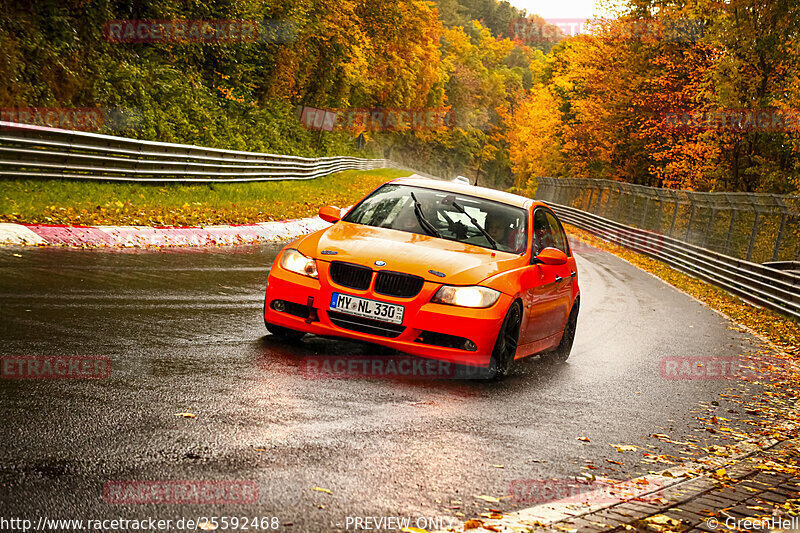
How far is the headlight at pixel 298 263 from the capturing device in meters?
7.84

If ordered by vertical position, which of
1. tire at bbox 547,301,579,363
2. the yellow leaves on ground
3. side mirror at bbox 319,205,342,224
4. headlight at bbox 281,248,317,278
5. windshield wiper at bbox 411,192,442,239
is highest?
windshield wiper at bbox 411,192,442,239

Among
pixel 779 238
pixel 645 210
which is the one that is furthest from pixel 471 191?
pixel 645 210

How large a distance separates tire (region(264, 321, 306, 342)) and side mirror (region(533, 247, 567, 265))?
2.32m

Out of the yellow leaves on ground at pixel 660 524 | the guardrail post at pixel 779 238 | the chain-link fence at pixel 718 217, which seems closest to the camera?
the yellow leaves on ground at pixel 660 524

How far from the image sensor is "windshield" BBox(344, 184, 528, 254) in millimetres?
8727

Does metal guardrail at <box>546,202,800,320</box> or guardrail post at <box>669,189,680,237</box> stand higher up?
guardrail post at <box>669,189,680,237</box>

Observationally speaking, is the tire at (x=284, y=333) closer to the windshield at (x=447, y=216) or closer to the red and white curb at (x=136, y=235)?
the windshield at (x=447, y=216)

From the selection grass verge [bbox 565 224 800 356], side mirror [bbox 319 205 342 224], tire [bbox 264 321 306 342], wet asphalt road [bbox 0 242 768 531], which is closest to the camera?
wet asphalt road [bbox 0 242 768 531]

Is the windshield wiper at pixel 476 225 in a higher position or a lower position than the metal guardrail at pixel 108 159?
higher

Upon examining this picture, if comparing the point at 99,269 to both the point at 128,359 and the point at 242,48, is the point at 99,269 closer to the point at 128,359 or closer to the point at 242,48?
the point at 128,359

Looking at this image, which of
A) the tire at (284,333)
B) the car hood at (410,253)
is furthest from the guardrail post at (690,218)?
the tire at (284,333)

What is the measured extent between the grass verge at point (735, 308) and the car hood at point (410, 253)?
7569mm

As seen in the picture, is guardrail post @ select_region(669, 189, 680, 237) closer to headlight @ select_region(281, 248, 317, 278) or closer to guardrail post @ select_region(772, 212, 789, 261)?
guardrail post @ select_region(772, 212, 789, 261)

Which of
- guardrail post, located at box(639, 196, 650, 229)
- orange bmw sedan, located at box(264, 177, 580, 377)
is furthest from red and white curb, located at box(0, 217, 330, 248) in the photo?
guardrail post, located at box(639, 196, 650, 229)
